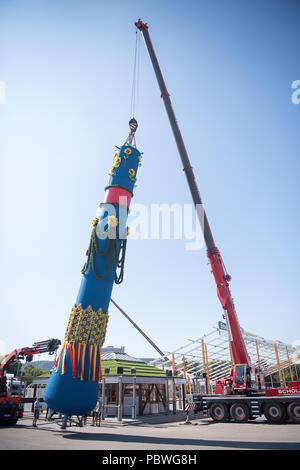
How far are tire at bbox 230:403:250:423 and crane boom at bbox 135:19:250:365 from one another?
92.0 inches

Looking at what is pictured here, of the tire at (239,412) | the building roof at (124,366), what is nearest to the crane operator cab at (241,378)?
the tire at (239,412)

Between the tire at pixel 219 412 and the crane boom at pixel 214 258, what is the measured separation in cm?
276

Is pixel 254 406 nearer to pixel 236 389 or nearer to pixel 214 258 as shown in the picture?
pixel 236 389

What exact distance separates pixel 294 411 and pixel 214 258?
29.0 ft

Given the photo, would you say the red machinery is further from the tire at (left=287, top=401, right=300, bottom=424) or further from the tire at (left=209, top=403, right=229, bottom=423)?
the tire at (left=287, top=401, right=300, bottom=424)

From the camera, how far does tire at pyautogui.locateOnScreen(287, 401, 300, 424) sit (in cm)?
1542

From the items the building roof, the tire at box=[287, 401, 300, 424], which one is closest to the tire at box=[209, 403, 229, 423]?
the tire at box=[287, 401, 300, 424]

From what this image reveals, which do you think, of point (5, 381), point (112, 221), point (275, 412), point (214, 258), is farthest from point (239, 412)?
point (5, 381)

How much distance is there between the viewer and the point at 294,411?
15.5m

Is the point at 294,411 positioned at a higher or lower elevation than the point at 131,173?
lower

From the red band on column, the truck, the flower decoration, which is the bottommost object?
the truck

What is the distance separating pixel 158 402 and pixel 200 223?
15149 millimetres
